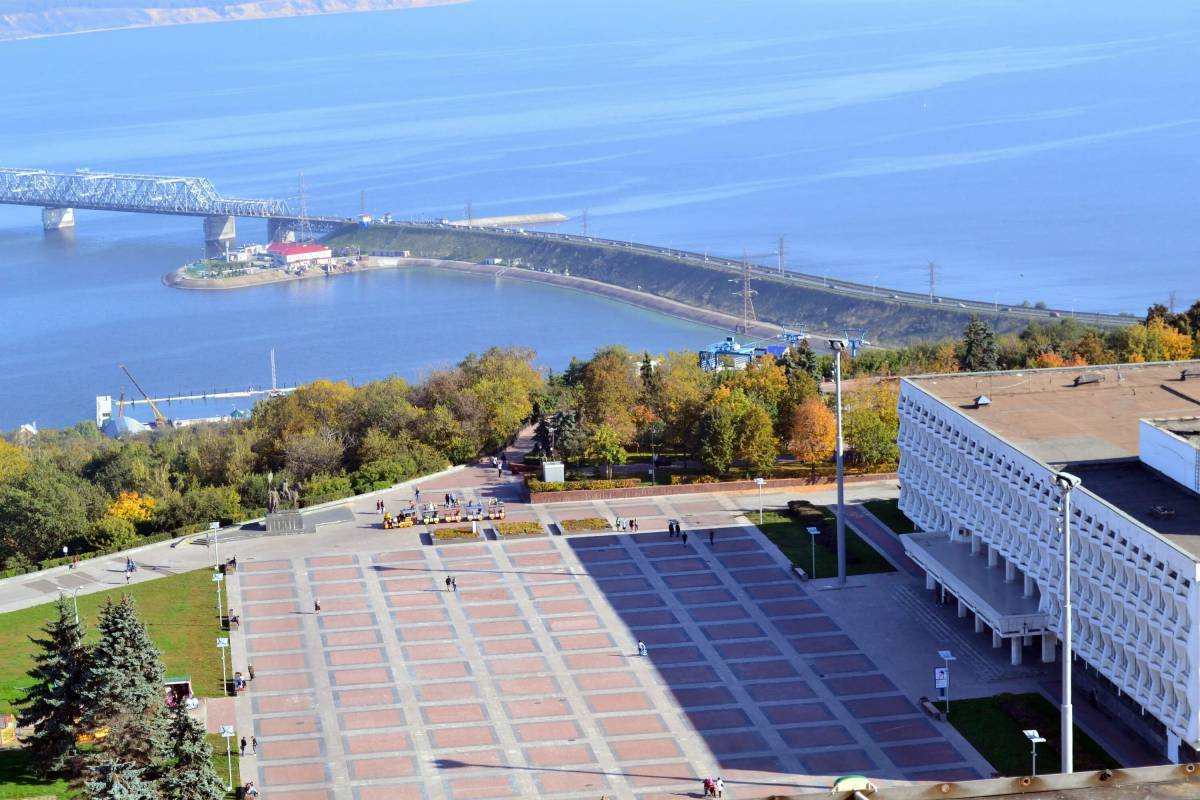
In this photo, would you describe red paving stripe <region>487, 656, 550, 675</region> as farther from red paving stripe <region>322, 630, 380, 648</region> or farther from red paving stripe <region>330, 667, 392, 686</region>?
red paving stripe <region>322, 630, 380, 648</region>

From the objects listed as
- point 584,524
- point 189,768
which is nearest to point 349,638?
point 584,524

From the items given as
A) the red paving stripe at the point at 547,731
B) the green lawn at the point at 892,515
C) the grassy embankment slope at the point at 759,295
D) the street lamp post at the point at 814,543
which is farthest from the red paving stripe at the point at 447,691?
the grassy embankment slope at the point at 759,295

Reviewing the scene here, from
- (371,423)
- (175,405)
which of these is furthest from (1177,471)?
(175,405)

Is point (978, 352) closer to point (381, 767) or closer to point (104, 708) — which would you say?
point (381, 767)

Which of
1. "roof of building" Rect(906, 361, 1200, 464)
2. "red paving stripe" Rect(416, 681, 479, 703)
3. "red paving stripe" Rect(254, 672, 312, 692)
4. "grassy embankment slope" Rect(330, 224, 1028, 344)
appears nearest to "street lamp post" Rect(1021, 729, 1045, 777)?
"roof of building" Rect(906, 361, 1200, 464)

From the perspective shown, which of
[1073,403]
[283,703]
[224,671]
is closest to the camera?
[283,703]
